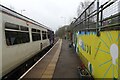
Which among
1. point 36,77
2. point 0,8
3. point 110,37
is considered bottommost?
point 36,77

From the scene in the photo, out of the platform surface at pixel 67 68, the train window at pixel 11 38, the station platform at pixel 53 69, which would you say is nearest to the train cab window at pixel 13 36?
the train window at pixel 11 38

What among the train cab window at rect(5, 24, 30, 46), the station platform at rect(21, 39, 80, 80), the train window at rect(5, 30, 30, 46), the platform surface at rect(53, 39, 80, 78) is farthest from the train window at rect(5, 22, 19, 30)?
the platform surface at rect(53, 39, 80, 78)

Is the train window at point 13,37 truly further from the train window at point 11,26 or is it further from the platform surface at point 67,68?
the platform surface at point 67,68

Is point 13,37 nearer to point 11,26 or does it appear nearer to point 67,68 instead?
point 11,26

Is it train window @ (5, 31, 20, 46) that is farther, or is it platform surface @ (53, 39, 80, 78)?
platform surface @ (53, 39, 80, 78)

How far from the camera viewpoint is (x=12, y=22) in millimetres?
6711

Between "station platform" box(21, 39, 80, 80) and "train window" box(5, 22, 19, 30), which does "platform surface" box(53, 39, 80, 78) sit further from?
"train window" box(5, 22, 19, 30)

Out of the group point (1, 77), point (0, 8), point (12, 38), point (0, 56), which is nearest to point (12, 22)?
point (12, 38)

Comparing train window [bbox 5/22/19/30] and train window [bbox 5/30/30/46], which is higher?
train window [bbox 5/22/19/30]

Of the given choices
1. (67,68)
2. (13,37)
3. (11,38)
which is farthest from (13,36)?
(67,68)

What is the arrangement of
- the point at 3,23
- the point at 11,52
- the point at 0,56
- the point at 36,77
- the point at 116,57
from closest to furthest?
1. the point at 116,57
2. the point at 0,56
3. the point at 3,23
4. the point at 11,52
5. the point at 36,77

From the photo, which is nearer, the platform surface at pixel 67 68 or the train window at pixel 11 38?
the train window at pixel 11 38

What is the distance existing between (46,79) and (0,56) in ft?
6.80

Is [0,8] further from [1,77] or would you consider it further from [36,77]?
[36,77]
